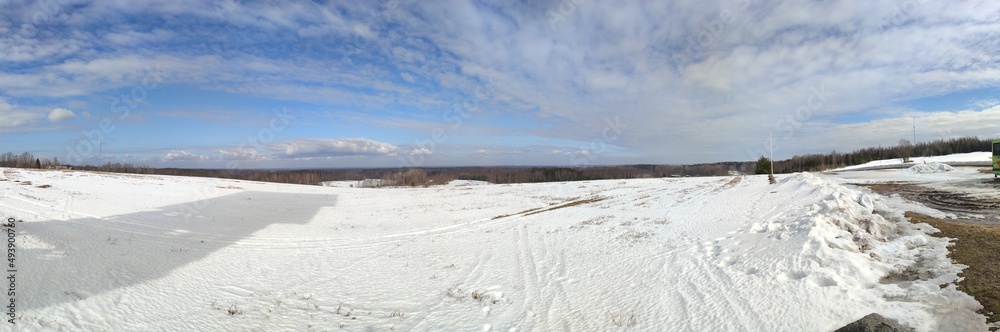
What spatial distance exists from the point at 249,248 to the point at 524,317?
33.0 feet

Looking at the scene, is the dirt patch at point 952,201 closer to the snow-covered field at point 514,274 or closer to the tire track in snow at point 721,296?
the snow-covered field at point 514,274

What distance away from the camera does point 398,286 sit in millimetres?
8234

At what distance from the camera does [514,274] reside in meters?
8.81

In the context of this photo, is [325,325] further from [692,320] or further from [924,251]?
[924,251]

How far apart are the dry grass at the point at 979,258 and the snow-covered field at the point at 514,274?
0.61 ft

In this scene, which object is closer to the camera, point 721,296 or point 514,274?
point 721,296

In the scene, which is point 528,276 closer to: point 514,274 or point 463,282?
point 514,274

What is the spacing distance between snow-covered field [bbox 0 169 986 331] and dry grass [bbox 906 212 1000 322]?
184 millimetres

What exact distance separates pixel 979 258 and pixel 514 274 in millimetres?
8264

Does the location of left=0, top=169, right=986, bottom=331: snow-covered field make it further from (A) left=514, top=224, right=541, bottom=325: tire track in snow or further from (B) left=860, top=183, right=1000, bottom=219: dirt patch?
(B) left=860, top=183, right=1000, bottom=219: dirt patch

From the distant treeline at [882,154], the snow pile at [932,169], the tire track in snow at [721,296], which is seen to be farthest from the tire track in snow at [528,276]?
the distant treeline at [882,154]

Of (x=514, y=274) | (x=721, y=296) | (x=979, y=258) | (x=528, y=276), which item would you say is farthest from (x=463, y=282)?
(x=979, y=258)

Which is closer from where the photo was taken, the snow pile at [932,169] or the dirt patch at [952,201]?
the dirt patch at [952,201]

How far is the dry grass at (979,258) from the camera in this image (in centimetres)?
514
